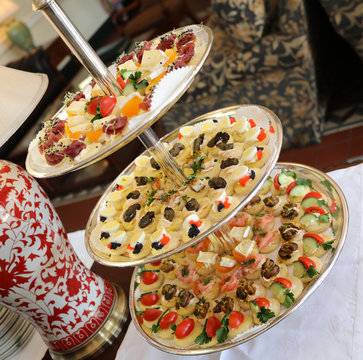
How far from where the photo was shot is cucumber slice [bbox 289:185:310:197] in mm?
1326

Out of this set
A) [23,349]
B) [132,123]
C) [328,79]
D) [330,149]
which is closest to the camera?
[132,123]

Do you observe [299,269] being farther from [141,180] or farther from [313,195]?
[141,180]

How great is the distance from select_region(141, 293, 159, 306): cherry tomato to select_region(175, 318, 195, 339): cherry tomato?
15 centimetres

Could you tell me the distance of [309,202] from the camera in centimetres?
128

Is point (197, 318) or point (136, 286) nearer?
point (197, 318)

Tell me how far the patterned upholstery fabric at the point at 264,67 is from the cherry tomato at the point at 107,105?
5.65ft

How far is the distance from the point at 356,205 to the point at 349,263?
212 mm

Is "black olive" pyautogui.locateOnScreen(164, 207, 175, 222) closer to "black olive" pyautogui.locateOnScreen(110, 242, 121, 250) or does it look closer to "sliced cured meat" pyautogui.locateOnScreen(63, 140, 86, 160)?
"black olive" pyautogui.locateOnScreen(110, 242, 121, 250)

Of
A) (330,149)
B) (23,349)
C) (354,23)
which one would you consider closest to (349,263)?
(23,349)

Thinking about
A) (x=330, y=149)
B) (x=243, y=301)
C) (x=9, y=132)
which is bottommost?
(x=330, y=149)

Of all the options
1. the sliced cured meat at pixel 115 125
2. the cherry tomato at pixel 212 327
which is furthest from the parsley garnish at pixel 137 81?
the cherry tomato at pixel 212 327

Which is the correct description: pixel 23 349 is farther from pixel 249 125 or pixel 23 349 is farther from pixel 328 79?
pixel 328 79

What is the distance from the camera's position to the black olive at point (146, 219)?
1.13 metres

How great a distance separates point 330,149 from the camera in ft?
8.95
